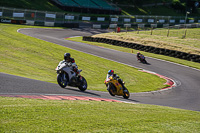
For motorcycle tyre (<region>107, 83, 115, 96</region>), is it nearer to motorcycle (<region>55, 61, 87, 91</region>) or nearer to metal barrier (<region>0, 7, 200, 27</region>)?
motorcycle (<region>55, 61, 87, 91</region>)

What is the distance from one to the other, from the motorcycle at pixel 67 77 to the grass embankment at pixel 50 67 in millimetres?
2048

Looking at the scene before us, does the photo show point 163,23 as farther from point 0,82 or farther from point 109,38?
point 0,82

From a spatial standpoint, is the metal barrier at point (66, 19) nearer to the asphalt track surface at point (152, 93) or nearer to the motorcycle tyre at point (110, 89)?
the asphalt track surface at point (152, 93)

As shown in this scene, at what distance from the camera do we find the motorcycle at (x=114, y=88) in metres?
15.6

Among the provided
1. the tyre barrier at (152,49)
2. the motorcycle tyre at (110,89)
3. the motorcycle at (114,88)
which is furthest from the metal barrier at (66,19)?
the motorcycle tyre at (110,89)

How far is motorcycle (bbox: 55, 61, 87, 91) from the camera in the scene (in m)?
14.3

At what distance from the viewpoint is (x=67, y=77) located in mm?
14625

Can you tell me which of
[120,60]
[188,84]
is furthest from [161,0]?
[188,84]

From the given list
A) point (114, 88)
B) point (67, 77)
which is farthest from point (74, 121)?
point (114, 88)

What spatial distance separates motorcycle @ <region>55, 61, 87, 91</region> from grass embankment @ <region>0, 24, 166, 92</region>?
205cm

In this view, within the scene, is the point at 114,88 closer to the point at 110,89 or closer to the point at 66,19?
the point at 110,89

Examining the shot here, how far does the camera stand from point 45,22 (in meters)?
57.4

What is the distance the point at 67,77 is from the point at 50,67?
311 inches

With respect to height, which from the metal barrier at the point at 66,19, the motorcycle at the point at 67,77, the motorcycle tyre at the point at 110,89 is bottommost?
the motorcycle tyre at the point at 110,89
